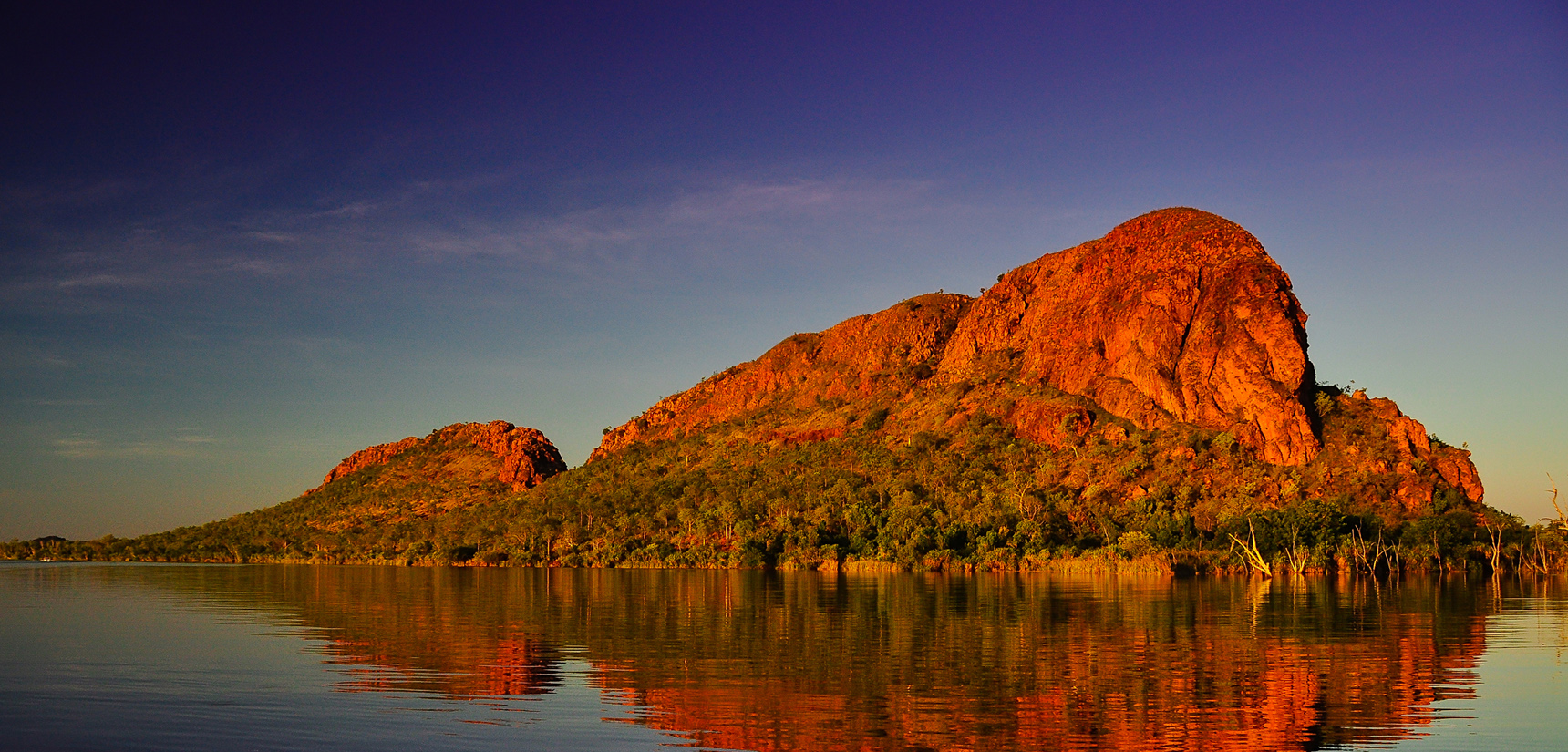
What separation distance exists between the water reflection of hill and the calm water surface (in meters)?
0.16

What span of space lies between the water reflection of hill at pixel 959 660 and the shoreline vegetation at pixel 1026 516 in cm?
4630

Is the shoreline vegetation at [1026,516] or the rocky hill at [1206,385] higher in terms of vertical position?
the rocky hill at [1206,385]

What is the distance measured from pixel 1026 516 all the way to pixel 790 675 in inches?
4396

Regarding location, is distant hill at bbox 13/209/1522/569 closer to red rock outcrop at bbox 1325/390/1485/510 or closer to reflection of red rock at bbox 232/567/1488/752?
red rock outcrop at bbox 1325/390/1485/510

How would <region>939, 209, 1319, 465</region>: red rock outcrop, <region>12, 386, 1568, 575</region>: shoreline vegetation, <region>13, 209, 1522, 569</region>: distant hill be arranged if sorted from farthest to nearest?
<region>939, 209, 1319, 465</region>: red rock outcrop
<region>13, 209, 1522, 569</region>: distant hill
<region>12, 386, 1568, 575</region>: shoreline vegetation

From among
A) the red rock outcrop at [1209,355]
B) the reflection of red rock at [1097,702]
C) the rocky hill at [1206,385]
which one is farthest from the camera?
the red rock outcrop at [1209,355]

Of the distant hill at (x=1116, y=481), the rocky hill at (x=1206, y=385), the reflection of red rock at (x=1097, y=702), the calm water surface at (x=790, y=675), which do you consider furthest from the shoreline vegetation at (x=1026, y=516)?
the reflection of red rock at (x=1097, y=702)

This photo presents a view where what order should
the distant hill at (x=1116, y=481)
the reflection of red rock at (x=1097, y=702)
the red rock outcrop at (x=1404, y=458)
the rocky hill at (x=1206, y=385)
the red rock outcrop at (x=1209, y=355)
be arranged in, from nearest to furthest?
the reflection of red rock at (x=1097, y=702) < the distant hill at (x=1116, y=481) < the red rock outcrop at (x=1404, y=458) < the rocky hill at (x=1206, y=385) < the red rock outcrop at (x=1209, y=355)

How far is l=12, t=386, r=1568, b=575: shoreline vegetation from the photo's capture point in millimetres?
117062

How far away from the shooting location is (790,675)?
32.0 m

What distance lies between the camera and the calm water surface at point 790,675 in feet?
75.4

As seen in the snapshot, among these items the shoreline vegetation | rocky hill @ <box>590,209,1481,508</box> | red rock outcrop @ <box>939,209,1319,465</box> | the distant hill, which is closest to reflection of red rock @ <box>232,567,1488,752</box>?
the shoreline vegetation

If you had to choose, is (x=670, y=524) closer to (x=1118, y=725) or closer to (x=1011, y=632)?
(x=1011, y=632)

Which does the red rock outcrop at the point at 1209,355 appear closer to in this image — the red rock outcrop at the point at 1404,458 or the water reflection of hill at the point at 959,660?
the red rock outcrop at the point at 1404,458
